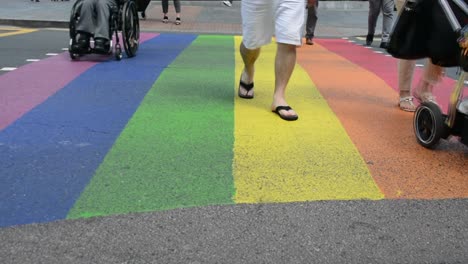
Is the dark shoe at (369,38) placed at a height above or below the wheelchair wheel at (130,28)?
below

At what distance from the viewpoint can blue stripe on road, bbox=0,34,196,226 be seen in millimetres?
2818

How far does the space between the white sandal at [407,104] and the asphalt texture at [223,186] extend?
116 mm

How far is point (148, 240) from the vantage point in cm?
246

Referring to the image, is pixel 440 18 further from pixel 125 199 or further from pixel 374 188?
pixel 125 199

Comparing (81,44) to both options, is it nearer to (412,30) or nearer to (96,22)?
(96,22)

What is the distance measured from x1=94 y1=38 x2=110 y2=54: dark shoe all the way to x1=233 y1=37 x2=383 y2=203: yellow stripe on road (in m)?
2.75

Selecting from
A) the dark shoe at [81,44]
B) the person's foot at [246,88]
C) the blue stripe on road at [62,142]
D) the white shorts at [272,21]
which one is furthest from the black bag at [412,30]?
the dark shoe at [81,44]

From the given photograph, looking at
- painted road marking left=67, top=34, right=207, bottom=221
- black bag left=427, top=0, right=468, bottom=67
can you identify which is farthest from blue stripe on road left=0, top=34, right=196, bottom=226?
black bag left=427, top=0, right=468, bottom=67

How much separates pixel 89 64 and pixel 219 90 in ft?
7.96

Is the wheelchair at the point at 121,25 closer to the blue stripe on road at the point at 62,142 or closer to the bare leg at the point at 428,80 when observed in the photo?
the blue stripe on road at the point at 62,142

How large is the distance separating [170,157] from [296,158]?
34.5 inches

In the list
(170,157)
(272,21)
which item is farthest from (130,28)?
(170,157)

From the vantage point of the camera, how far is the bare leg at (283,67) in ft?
14.7

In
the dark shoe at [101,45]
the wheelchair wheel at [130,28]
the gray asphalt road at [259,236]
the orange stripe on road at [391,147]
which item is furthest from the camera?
the wheelchair wheel at [130,28]
